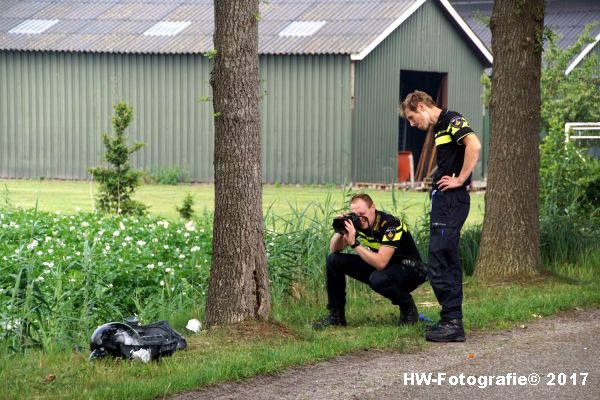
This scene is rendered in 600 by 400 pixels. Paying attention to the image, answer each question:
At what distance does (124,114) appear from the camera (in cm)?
1780

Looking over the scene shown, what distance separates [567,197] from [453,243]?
20.3 feet

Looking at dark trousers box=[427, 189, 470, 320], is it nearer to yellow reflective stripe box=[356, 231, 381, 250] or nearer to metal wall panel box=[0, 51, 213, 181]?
yellow reflective stripe box=[356, 231, 381, 250]

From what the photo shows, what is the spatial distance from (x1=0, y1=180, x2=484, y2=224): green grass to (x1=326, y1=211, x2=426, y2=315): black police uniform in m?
11.3

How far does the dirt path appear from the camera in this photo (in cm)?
723

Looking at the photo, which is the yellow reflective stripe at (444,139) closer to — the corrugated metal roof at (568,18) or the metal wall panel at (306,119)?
the metal wall panel at (306,119)

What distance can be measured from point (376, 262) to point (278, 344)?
1.13 m

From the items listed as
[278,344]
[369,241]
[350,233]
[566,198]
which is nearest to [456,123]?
[350,233]

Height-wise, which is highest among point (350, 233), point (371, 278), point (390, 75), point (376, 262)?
point (390, 75)

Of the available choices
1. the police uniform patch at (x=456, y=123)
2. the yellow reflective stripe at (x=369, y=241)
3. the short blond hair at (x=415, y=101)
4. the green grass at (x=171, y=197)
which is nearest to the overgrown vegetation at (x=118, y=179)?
the green grass at (x=171, y=197)

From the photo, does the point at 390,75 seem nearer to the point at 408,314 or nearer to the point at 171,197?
the point at 171,197

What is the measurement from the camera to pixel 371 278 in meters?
9.26

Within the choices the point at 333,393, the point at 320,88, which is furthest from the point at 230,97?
the point at 320,88

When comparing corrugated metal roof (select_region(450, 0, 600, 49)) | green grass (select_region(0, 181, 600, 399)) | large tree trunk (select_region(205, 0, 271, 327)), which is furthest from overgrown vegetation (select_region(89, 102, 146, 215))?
corrugated metal roof (select_region(450, 0, 600, 49))

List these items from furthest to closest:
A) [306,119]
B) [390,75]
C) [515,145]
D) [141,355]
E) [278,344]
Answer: [390,75] < [306,119] < [515,145] < [278,344] < [141,355]
